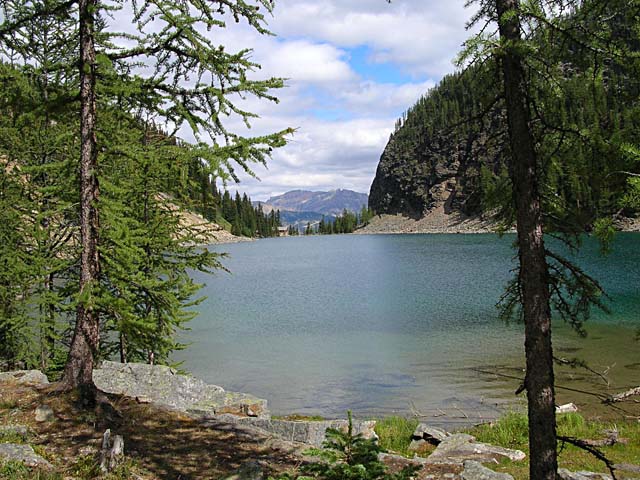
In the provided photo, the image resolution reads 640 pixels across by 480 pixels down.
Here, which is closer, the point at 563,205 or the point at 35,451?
the point at 563,205

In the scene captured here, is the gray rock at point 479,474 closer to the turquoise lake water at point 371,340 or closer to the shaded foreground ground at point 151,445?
the shaded foreground ground at point 151,445

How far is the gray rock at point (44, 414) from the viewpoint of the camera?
7438 millimetres

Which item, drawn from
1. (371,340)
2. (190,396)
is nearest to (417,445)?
(190,396)

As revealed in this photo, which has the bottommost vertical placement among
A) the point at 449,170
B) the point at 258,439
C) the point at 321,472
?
the point at 258,439

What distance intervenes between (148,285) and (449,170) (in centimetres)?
19854

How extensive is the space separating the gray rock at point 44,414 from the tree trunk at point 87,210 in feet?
1.61

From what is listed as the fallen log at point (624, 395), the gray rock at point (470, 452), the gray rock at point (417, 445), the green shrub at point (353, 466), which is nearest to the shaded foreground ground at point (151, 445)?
the gray rock at point (470, 452)

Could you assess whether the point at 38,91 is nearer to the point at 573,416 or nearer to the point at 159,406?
the point at 159,406

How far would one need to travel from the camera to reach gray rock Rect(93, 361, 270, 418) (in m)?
11.1

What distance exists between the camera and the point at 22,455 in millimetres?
6008

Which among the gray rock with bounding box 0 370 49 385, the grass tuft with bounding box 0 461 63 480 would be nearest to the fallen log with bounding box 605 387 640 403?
the grass tuft with bounding box 0 461 63 480

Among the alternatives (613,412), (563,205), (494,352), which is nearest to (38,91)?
(563,205)

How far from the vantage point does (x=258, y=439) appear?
786 cm

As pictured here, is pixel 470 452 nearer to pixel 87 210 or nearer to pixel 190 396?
pixel 190 396
